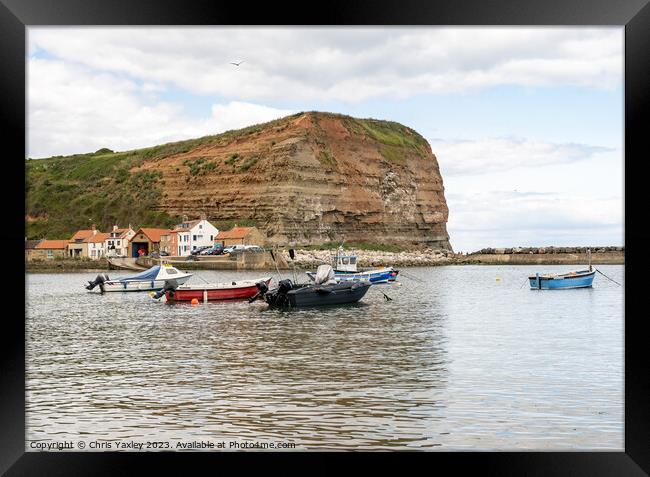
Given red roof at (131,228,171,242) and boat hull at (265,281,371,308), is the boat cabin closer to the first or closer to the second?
boat hull at (265,281,371,308)

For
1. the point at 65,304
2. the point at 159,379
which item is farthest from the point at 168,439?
the point at 65,304

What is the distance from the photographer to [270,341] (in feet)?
55.1

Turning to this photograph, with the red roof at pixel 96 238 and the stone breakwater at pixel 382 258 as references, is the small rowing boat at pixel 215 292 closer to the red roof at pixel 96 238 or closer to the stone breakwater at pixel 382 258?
the stone breakwater at pixel 382 258

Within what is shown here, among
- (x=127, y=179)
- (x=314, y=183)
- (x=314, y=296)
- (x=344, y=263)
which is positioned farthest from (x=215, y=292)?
(x=127, y=179)

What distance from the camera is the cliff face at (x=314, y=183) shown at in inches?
3541

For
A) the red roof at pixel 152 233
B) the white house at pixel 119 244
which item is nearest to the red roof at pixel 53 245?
the white house at pixel 119 244

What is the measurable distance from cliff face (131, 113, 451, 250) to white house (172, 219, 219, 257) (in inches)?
265

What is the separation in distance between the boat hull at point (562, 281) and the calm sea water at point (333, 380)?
56.9 feet

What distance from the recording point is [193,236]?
8244 centimetres

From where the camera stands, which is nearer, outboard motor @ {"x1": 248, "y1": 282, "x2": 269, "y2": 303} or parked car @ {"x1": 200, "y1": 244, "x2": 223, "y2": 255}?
outboard motor @ {"x1": 248, "y1": 282, "x2": 269, "y2": 303}

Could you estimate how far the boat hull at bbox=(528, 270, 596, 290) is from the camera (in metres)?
41.2

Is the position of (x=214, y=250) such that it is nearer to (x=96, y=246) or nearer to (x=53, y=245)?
(x=96, y=246)

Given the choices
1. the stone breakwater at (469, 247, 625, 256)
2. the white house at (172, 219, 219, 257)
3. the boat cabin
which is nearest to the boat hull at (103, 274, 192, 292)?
the boat cabin
